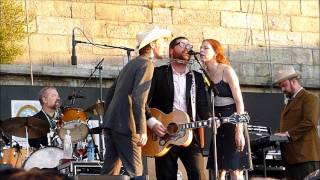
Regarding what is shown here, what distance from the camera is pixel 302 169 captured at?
900 cm

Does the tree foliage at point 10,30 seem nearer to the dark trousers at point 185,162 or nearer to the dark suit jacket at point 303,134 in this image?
the dark suit jacket at point 303,134

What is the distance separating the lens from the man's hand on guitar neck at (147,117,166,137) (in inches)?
292

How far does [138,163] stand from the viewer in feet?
22.9

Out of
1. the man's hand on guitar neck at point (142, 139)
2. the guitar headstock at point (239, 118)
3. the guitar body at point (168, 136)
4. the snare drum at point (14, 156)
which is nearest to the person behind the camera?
the man's hand on guitar neck at point (142, 139)

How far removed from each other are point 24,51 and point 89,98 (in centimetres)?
134

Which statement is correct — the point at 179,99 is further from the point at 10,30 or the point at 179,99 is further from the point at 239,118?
the point at 10,30

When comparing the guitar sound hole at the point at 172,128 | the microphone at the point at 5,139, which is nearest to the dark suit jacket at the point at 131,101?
the guitar sound hole at the point at 172,128

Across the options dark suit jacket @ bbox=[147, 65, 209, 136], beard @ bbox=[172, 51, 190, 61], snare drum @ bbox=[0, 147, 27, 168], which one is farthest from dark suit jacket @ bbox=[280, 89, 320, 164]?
A: snare drum @ bbox=[0, 147, 27, 168]

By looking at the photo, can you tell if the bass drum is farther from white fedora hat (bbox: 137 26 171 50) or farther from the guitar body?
white fedora hat (bbox: 137 26 171 50)

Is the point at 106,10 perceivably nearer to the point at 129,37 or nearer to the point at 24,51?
the point at 129,37

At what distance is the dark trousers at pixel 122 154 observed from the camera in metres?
6.94

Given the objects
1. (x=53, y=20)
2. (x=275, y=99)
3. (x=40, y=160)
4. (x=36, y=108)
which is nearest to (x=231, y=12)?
(x=275, y=99)

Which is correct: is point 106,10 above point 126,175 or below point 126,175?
above

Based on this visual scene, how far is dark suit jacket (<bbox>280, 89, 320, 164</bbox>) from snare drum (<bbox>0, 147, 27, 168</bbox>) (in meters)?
3.25
